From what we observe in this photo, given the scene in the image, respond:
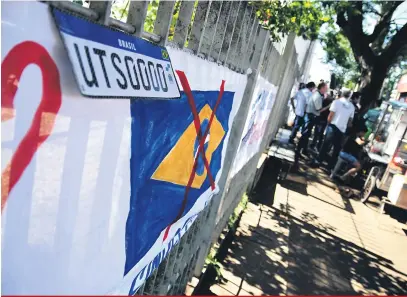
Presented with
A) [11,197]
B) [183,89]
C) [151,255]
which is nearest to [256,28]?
[183,89]

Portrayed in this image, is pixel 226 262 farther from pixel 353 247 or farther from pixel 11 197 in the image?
pixel 11 197

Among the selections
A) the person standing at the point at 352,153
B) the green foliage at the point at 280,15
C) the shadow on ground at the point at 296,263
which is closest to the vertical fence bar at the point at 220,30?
the shadow on ground at the point at 296,263

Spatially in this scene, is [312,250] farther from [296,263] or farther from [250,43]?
[250,43]

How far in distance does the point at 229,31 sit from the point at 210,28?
0.31 m

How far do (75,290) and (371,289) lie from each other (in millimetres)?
4413

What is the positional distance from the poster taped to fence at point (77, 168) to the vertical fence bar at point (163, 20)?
0.09 m

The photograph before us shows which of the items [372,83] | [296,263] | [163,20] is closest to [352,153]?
[296,263]

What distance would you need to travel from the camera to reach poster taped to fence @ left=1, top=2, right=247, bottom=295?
84cm

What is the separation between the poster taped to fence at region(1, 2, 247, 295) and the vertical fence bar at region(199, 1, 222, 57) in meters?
0.09

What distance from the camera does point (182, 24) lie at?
1.63 meters

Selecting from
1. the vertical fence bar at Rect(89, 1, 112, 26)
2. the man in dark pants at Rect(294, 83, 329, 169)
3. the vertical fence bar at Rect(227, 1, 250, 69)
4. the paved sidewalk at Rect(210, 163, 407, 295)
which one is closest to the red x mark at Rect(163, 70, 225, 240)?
the vertical fence bar at Rect(227, 1, 250, 69)

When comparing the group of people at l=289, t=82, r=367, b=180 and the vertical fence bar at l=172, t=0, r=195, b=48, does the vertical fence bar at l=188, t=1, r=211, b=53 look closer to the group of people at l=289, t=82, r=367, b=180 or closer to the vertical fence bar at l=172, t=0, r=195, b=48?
the vertical fence bar at l=172, t=0, r=195, b=48

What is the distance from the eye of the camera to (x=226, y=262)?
4266 mm

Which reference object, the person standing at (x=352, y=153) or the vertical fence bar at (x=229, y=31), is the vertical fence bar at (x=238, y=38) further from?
the person standing at (x=352, y=153)
